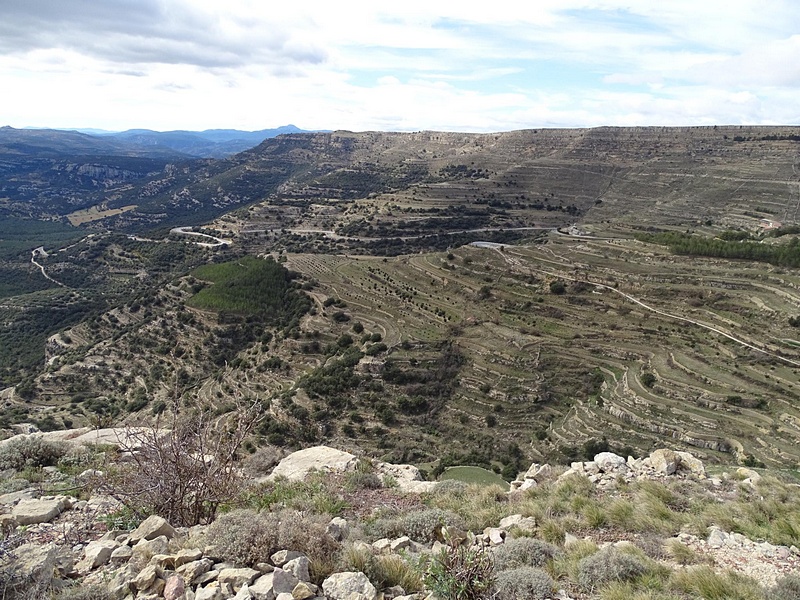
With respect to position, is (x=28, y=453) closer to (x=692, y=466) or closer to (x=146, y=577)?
(x=146, y=577)

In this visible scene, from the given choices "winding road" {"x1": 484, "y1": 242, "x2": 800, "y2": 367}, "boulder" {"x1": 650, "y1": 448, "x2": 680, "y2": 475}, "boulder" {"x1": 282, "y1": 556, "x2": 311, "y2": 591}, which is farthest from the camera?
"winding road" {"x1": 484, "y1": 242, "x2": 800, "y2": 367}

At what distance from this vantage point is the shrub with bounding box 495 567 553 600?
538 cm

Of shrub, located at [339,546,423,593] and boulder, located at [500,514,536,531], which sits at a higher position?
shrub, located at [339,546,423,593]

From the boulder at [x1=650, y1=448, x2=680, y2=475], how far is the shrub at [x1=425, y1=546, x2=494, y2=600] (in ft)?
24.3

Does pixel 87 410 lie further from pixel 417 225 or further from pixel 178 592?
pixel 417 225

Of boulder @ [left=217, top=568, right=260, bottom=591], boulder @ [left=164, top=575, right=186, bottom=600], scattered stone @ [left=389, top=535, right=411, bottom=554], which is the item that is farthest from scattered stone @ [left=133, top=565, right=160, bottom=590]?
scattered stone @ [left=389, top=535, right=411, bottom=554]

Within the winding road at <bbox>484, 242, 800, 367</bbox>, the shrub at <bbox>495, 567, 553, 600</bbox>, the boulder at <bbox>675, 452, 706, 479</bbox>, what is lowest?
the winding road at <bbox>484, 242, 800, 367</bbox>

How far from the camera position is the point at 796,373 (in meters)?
31.2

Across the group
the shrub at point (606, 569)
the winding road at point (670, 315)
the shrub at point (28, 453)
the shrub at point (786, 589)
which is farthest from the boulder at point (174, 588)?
the winding road at point (670, 315)

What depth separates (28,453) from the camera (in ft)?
38.4

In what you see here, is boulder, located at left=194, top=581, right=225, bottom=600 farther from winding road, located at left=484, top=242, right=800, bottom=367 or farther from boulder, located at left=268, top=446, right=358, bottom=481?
winding road, located at left=484, top=242, right=800, bottom=367

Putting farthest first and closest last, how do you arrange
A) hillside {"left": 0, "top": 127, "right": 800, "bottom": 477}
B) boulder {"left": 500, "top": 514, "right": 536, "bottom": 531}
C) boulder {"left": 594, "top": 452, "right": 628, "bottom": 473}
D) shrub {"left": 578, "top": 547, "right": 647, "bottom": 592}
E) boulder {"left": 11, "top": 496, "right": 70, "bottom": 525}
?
1. hillside {"left": 0, "top": 127, "right": 800, "bottom": 477}
2. boulder {"left": 594, "top": 452, "right": 628, "bottom": 473}
3. boulder {"left": 500, "top": 514, "right": 536, "bottom": 531}
4. boulder {"left": 11, "top": 496, "right": 70, "bottom": 525}
5. shrub {"left": 578, "top": 547, "right": 647, "bottom": 592}

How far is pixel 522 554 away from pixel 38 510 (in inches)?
318

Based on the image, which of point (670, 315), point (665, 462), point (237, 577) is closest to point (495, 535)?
point (237, 577)
